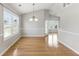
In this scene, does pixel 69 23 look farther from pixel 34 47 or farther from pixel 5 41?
pixel 5 41

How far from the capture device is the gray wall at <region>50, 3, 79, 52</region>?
173 inches

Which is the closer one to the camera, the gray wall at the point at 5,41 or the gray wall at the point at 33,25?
the gray wall at the point at 5,41

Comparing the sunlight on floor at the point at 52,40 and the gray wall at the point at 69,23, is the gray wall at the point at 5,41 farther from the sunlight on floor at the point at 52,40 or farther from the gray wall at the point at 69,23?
the gray wall at the point at 69,23

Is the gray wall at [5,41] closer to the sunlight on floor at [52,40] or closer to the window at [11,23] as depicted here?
the window at [11,23]

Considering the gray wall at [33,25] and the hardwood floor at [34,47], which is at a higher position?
the gray wall at [33,25]

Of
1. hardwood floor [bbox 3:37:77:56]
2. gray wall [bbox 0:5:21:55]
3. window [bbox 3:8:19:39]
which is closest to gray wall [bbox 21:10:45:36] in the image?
hardwood floor [bbox 3:37:77:56]

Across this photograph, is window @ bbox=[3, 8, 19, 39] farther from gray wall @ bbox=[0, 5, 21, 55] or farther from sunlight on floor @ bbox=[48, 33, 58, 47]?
sunlight on floor @ bbox=[48, 33, 58, 47]

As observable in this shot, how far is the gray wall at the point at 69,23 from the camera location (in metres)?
4.39

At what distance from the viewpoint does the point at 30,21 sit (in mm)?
4816

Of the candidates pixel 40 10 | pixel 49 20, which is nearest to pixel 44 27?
pixel 49 20

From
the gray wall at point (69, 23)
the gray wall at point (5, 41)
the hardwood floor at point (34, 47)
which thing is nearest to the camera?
the gray wall at point (5, 41)

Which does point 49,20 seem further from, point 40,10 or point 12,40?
point 12,40

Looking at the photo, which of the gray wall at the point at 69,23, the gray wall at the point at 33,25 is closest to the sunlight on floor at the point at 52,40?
the gray wall at the point at 69,23

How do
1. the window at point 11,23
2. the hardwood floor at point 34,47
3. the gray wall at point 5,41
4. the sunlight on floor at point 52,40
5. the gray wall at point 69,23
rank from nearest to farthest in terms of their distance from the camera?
the gray wall at point 5,41
the gray wall at point 69,23
the hardwood floor at point 34,47
the window at point 11,23
the sunlight on floor at point 52,40
